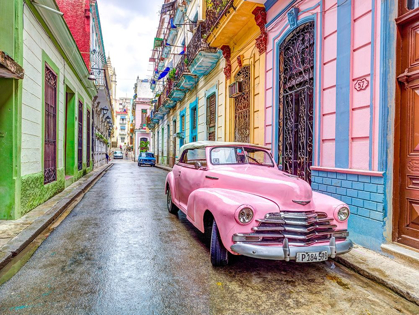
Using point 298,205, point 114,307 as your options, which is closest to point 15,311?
point 114,307

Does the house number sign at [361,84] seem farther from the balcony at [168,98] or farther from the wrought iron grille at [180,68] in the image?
the balcony at [168,98]

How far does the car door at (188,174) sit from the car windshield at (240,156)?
295 mm

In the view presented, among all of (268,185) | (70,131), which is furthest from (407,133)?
(70,131)

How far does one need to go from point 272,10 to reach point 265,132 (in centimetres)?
321

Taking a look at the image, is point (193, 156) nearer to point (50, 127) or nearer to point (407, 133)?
point (407, 133)

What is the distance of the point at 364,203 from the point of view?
4.44m

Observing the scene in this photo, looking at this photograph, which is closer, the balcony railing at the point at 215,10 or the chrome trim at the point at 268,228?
the chrome trim at the point at 268,228

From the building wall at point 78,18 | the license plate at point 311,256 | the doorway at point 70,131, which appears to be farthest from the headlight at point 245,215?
the building wall at point 78,18

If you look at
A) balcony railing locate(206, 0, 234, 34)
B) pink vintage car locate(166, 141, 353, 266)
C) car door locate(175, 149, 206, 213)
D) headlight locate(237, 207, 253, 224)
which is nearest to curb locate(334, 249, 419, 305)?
pink vintage car locate(166, 141, 353, 266)

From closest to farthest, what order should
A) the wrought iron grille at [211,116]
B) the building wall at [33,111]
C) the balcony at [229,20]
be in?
1. the building wall at [33,111]
2. the balcony at [229,20]
3. the wrought iron grille at [211,116]

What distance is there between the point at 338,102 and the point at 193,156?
2.87 m

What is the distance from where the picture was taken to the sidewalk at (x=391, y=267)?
308 centimetres

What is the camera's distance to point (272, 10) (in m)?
7.64

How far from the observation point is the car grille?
3193 mm
